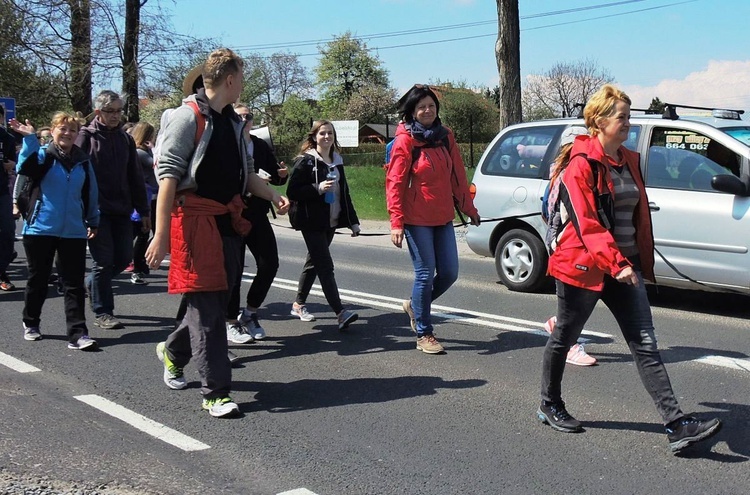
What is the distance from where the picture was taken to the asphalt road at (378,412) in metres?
3.61

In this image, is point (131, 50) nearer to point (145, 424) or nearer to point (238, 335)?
point (238, 335)

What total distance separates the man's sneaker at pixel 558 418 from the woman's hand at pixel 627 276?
893 millimetres

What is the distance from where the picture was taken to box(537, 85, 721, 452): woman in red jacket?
3828 mm

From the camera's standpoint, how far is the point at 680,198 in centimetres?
691

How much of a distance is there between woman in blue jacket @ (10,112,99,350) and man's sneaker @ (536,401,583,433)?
3.45m

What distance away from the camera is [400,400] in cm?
473

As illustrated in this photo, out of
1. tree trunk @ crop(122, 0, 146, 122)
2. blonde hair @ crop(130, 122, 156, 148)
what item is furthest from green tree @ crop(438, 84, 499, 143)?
blonde hair @ crop(130, 122, 156, 148)

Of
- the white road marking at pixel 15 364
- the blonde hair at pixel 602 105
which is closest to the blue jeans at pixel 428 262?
the blonde hair at pixel 602 105

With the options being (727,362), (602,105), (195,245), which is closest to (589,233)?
(602,105)

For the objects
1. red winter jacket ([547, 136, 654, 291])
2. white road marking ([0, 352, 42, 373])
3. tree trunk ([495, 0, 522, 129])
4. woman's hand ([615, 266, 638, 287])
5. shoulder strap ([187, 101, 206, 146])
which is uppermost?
tree trunk ([495, 0, 522, 129])

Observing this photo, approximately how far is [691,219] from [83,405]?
5.09 metres

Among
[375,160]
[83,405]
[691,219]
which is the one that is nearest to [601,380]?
[691,219]

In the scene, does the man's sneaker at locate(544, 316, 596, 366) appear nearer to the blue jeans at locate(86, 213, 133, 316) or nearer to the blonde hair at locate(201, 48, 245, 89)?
the blonde hair at locate(201, 48, 245, 89)

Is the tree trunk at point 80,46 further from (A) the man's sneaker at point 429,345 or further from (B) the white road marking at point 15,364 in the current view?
(A) the man's sneaker at point 429,345
